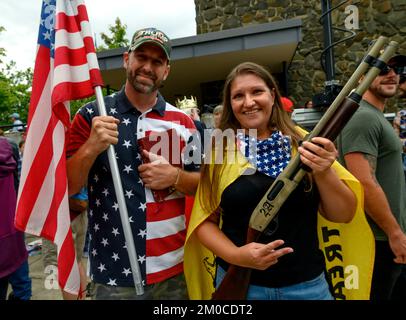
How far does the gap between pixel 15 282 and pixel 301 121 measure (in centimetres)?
334

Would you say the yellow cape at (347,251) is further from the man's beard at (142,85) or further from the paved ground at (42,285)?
the paved ground at (42,285)

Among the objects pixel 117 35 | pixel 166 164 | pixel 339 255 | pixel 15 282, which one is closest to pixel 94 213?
pixel 166 164

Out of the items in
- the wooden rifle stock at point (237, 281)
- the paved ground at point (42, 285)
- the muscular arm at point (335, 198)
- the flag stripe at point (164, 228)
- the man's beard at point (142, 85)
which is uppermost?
the man's beard at point (142, 85)

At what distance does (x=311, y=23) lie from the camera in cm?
867

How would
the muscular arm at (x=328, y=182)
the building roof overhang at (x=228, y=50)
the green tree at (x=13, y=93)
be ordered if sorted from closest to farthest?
the muscular arm at (x=328, y=182) < the building roof overhang at (x=228, y=50) < the green tree at (x=13, y=93)

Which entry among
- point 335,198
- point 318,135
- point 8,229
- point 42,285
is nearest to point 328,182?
point 335,198

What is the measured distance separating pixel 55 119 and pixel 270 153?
1244mm

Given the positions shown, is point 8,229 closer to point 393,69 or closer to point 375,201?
point 375,201

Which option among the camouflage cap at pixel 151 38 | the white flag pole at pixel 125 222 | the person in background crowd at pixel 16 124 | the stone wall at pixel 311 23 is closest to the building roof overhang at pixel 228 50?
the stone wall at pixel 311 23

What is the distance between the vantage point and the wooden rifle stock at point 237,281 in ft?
5.60

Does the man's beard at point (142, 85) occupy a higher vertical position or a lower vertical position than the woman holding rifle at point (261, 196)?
higher

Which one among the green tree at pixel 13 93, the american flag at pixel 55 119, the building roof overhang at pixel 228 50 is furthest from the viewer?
the green tree at pixel 13 93

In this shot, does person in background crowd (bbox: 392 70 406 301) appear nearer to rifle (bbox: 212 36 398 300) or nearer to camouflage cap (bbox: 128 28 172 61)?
rifle (bbox: 212 36 398 300)
